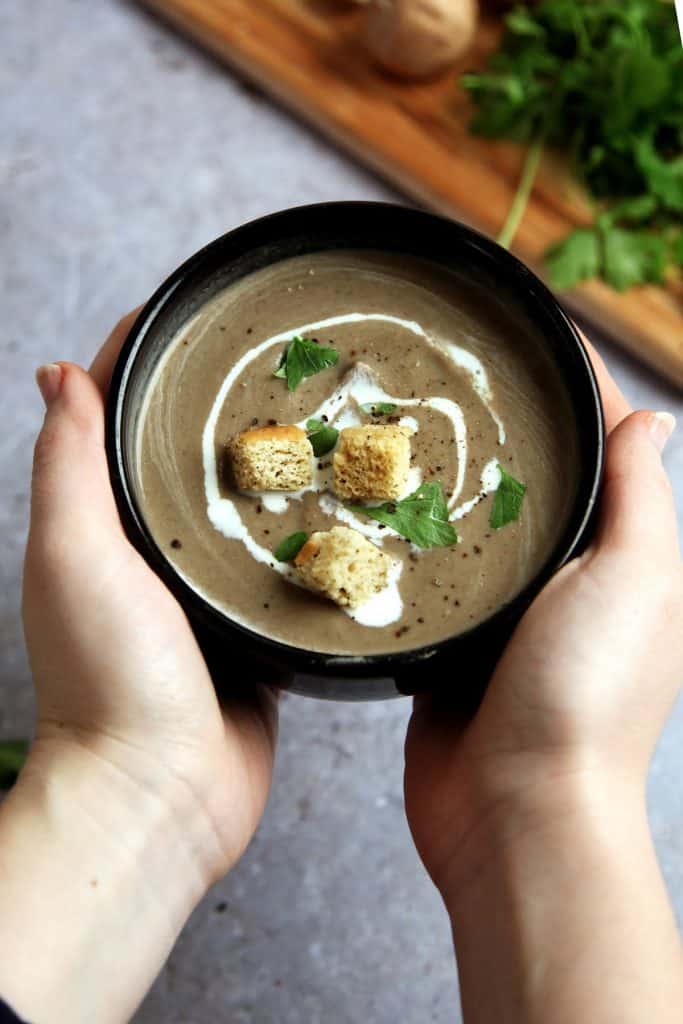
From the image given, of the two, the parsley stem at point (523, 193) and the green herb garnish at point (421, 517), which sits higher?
the green herb garnish at point (421, 517)

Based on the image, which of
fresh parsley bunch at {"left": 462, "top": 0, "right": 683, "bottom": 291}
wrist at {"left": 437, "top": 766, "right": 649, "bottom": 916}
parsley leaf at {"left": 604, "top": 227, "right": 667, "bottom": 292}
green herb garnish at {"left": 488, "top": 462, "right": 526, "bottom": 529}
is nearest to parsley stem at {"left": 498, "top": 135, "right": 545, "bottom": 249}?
fresh parsley bunch at {"left": 462, "top": 0, "right": 683, "bottom": 291}

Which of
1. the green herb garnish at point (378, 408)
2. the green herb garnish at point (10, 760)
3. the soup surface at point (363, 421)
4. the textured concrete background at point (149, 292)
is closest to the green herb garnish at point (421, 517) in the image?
the soup surface at point (363, 421)

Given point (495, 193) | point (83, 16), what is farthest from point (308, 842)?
point (83, 16)

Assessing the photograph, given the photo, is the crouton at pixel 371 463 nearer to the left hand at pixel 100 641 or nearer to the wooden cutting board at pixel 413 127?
the left hand at pixel 100 641

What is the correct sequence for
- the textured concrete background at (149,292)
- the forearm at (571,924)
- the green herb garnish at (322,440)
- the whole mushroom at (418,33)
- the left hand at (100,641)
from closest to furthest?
the forearm at (571,924)
the left hand at (100,641)
the green herb garnish at (322,440)
the textured concrete background at (149,292)
the whole mushroom at (418,33)

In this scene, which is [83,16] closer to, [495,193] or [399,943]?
[495,193]
